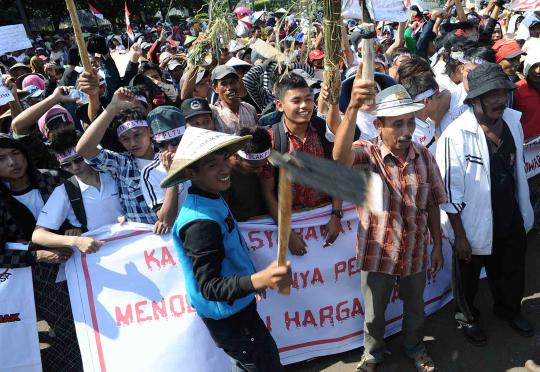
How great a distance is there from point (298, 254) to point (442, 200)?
3.30 ft

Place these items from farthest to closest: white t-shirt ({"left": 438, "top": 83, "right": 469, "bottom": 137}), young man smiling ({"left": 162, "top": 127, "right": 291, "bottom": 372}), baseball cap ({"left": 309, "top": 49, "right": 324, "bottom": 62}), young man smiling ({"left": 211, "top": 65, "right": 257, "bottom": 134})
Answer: baseball cap ({"left": 309, "top": 49, "right": 324, "bottom": 62}) < young man smiling ({"left": 211, "top": 65, "right": 257, "bottom": 134}) < white t-shirt ({"left": 438, "top": 83, "right": 469, "bottom": 137}) < young man smiling ({"left": 162, "top": 127, "right": 291, "bottom": 372})

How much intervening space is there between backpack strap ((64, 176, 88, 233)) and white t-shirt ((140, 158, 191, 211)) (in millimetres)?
423

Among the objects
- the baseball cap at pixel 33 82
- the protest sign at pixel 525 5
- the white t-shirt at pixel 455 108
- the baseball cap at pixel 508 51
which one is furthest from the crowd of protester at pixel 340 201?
the protest sign at pixel 525 5

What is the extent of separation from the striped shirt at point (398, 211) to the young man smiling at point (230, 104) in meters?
1.56

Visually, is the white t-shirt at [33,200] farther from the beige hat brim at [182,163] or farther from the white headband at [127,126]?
the beige hat brim at [182,163]

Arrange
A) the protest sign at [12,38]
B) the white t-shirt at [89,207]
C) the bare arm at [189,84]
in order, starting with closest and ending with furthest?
the white t-shirt at [89,207] → the bare arm at [189,84] → the protest sign at [12,38]

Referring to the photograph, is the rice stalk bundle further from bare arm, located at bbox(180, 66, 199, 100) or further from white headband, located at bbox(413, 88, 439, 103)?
bare arm, located at bbox(180, 66, 199, 100)

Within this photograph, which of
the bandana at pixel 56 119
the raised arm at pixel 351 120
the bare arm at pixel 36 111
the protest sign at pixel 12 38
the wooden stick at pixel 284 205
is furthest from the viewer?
the protest sign at pixel 12 38

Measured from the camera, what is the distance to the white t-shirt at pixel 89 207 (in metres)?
2.87

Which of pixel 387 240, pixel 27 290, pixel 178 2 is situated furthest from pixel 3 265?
pixel 178 2

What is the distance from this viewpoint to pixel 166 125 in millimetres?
2877

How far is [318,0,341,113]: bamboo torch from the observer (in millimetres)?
2523

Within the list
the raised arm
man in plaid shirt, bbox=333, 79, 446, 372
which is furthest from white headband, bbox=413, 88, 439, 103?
the raised arm

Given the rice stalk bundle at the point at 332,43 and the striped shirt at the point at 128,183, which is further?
the striped shirt at the point at 128,183
